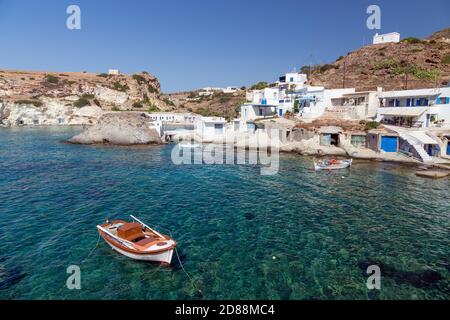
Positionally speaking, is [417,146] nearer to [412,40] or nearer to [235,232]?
[235,232]

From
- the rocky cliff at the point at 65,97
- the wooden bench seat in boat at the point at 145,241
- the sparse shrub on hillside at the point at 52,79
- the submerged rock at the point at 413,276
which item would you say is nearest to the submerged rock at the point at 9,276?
the wooden bench seat in boat at the point at 145,241

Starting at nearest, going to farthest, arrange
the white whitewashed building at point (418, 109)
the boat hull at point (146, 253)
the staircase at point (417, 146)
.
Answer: the boat hull at point (146, 253)
the staircase at point (417, 146)
the white whitewashed building at point (418, 109)

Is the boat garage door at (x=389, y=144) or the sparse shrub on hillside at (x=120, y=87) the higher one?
the sparse shrub on hillside at (x=120, y=87)

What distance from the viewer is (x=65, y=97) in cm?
13925

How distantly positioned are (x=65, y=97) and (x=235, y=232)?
5874 inches

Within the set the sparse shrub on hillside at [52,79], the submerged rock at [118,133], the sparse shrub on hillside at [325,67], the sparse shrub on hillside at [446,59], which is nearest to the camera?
the submerged rock at [118,133]

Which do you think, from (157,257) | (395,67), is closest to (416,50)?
(395,67)

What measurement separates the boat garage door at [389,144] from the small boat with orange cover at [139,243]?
48.1 m

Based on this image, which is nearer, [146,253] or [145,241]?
[146,253]

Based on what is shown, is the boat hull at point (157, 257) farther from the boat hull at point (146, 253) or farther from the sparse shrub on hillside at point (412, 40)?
the sparse shrub on hillside at point (412, 40)

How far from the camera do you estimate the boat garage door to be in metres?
50.0

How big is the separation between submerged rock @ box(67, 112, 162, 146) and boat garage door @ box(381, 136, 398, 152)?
2082 inches

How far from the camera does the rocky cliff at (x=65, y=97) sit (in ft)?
411
